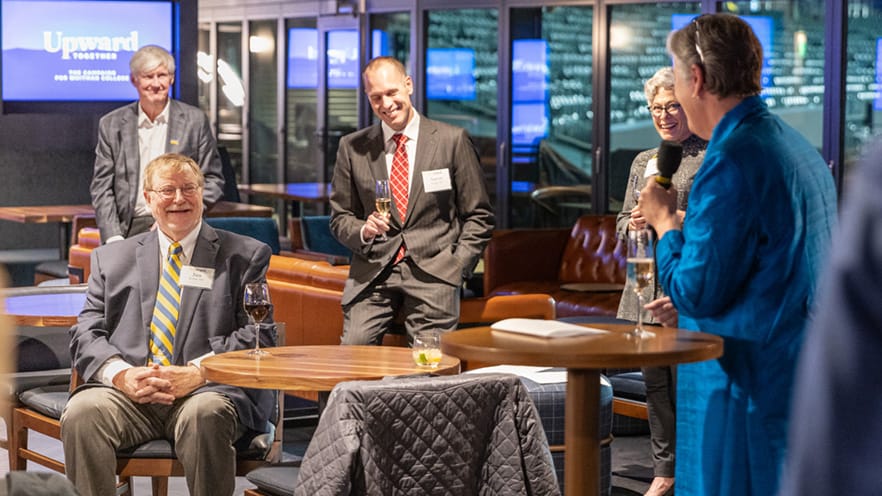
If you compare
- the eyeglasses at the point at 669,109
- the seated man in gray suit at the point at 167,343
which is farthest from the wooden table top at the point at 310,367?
the eyeglasses at the point at 669,109

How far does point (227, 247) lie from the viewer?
4.02m

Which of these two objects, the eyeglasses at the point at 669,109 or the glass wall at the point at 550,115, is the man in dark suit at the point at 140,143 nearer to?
the eyeglasses at the point at 669,109

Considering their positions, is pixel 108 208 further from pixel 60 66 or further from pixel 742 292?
pixel 742 292

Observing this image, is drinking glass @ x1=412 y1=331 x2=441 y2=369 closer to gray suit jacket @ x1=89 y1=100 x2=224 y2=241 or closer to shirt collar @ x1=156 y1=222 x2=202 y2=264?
shirt collar @ x1=156 y1=222 x2=202 y2=264

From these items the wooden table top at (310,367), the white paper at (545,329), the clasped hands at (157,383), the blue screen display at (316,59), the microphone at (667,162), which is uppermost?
the blue screen display at (316,59)

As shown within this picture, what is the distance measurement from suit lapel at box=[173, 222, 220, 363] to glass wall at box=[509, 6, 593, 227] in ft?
24.1

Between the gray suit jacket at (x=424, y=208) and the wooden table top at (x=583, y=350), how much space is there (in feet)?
7.19

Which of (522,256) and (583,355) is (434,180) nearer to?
(583,355)

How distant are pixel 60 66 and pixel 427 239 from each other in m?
5.32

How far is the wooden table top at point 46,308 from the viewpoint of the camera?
4.58 meters

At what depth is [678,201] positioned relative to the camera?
3.97m

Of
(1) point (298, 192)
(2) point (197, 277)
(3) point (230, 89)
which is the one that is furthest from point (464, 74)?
(2) point (197, 277)

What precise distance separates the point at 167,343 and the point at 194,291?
0.60ft

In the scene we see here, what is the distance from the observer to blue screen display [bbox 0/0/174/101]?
9.05 meters
